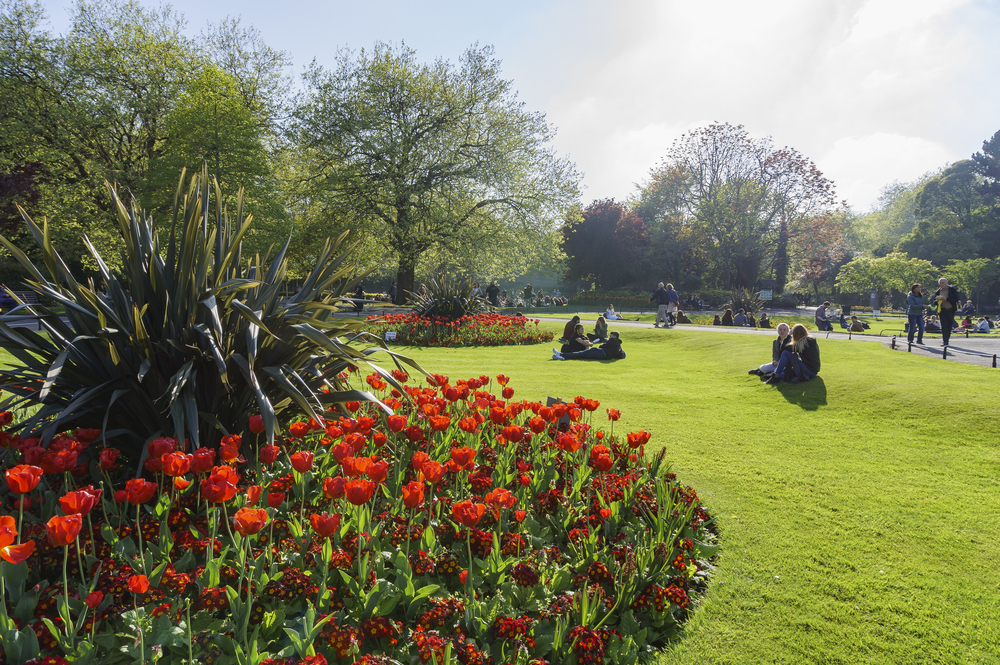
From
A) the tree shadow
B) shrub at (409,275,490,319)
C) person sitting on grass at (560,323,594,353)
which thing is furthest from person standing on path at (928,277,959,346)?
shrub at (409,275,490,319)

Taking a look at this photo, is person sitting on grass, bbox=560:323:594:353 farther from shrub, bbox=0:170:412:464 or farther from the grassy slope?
shrub, bbox=0:170:412:464

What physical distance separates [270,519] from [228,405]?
1.26 meters

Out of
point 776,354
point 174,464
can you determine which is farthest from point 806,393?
point 174,464

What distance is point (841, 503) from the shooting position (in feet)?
14.9

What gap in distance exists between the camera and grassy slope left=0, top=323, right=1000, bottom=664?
2832 millimetres

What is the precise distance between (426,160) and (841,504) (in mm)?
26434

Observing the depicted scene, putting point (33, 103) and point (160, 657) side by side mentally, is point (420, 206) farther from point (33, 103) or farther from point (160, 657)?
point (160, 657)

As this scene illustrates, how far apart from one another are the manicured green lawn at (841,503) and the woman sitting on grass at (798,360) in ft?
0.80

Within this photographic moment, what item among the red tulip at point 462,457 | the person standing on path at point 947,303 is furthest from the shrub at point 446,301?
the red tulip at point 462,457

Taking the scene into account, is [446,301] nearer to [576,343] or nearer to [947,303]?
[576,343]

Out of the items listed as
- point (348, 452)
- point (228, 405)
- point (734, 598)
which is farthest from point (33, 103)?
point (734, 598)

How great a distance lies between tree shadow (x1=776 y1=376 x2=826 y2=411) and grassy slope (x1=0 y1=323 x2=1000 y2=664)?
0.14ft

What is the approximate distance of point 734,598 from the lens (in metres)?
3.14

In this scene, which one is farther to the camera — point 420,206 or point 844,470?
point 420,206
